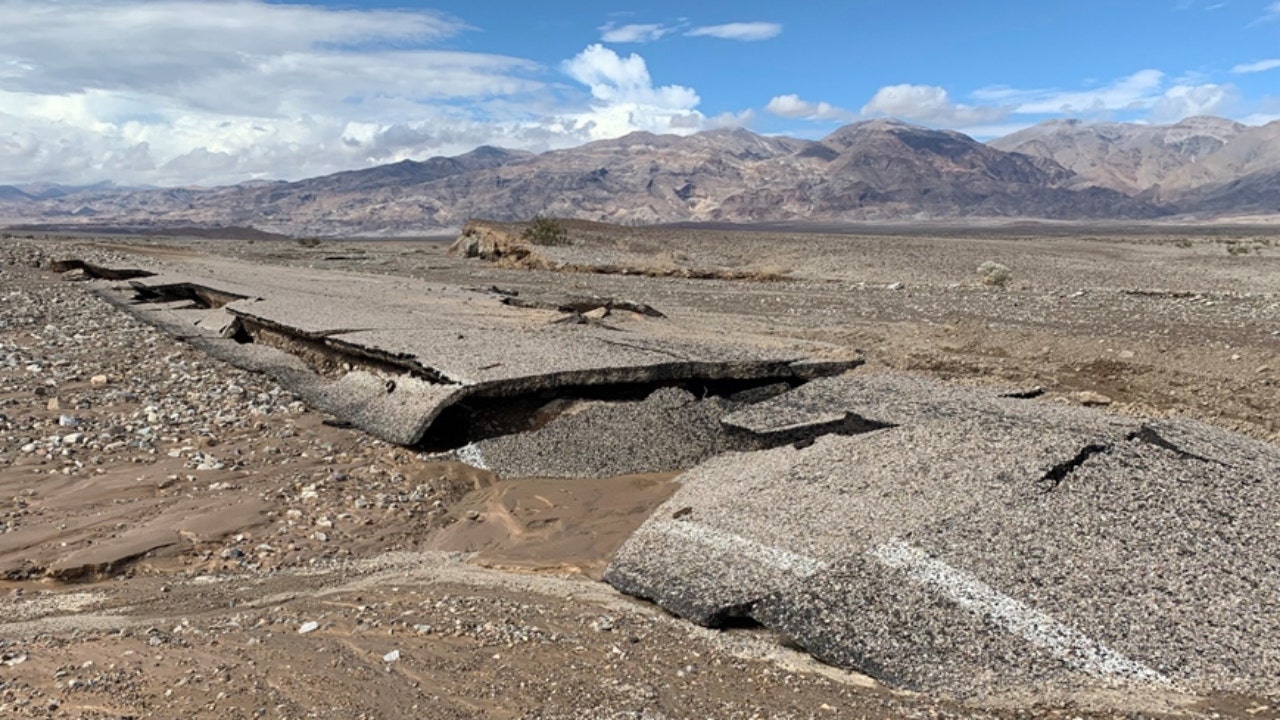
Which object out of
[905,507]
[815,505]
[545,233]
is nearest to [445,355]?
[815,505]

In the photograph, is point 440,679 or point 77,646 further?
point 77,646

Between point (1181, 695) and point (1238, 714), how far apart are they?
0.18m

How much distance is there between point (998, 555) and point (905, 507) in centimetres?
55

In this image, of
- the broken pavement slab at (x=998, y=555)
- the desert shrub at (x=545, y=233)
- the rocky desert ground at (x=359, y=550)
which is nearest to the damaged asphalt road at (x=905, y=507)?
the broken pavement slab at (x=998, y=555)

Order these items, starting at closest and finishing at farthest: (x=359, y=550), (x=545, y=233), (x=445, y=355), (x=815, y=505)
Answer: (x=815, y=505), (x=359, y=550), (x=445, y=355), (x=545, y=233)

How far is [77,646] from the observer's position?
13.2ft

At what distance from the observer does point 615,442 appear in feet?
23.2

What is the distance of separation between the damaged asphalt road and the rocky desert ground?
0.19 m

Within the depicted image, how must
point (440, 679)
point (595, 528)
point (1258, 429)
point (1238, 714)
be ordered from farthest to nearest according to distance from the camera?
1. point (1258, 429)
2. point (595, 528)
3. point (440, 679)
4. point (1238, 714)

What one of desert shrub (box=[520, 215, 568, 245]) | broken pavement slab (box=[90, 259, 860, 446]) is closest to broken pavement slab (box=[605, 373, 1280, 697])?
broken pavement slab (box=[90, 259, 860, 446])

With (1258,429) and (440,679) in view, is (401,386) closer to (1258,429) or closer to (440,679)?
(440,679)

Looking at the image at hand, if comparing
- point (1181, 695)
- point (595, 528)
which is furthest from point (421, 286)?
point (1181, 695)

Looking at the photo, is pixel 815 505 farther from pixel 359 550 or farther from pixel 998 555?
pixel 359 550

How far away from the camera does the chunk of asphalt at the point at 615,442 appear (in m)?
6.81
